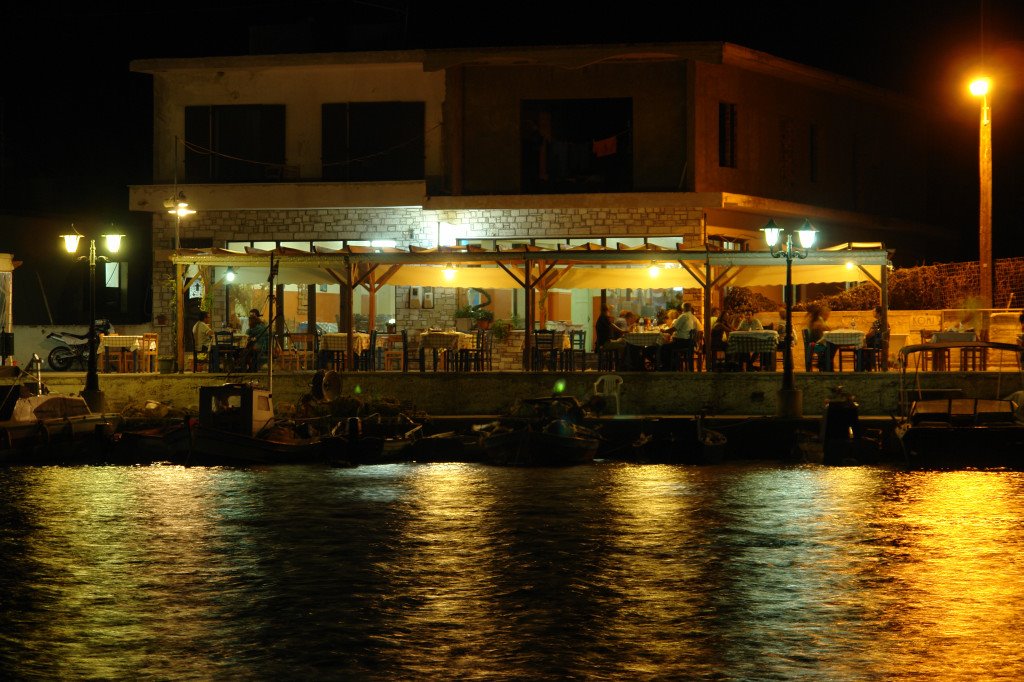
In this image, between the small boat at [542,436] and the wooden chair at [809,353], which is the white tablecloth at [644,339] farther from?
the wooden chair at [809,353]

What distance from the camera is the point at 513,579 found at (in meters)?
13.1

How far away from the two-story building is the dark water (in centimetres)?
1187

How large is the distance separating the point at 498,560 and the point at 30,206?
106 feet

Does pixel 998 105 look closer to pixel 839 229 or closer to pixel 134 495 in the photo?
pixel 839 229

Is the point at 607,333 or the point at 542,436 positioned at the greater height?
the point at 607,333

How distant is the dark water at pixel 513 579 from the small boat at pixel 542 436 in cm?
230

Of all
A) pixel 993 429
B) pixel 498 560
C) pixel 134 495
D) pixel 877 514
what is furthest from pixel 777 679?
pixel 993 429

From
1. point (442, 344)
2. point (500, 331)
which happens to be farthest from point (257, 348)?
point (500, 331)

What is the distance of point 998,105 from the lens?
40.2 metres

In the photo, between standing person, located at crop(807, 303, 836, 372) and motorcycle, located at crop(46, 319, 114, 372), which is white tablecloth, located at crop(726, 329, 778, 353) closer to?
standing person, located at crop(807, 303, 836, 372)

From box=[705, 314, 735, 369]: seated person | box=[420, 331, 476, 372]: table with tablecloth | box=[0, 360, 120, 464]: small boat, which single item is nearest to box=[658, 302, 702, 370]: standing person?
box=[705, 314, 735, 369]: seated person

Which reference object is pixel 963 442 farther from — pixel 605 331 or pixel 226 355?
pixel 226 355

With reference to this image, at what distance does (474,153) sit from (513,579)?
2037cm

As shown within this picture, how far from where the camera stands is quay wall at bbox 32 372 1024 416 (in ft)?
84.5
